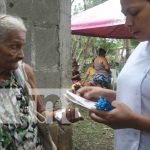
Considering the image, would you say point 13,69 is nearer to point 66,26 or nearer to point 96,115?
point 96,115

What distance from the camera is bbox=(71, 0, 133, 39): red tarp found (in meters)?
7.46

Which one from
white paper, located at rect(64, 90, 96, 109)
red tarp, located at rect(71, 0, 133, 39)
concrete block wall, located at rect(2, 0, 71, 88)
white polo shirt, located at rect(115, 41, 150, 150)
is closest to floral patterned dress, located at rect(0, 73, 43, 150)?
white paper, located at rect(64, 90, 96, 109)

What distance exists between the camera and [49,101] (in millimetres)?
3783

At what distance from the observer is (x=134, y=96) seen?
1735mm

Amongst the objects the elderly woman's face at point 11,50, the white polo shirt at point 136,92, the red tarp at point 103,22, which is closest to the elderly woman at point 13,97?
the elderly woman's face at point 11,50

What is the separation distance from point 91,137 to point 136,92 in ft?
18.0

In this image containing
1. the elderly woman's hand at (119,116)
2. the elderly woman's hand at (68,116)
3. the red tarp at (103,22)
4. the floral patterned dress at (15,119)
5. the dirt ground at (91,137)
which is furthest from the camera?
the red tarp at (103,22)

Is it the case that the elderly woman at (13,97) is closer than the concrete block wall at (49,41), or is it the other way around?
the elderly woman at (13,97)

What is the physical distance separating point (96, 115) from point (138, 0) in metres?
0.53

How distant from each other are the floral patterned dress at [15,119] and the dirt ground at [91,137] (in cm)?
355

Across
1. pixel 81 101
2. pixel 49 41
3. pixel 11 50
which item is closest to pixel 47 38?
pixel 49 41

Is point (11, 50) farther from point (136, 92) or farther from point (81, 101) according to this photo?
point (136, 92)

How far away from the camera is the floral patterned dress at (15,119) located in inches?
91.6

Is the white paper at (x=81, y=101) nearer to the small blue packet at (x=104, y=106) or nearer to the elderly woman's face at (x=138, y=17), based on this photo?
the small blue packet at (x=104, y=106)
